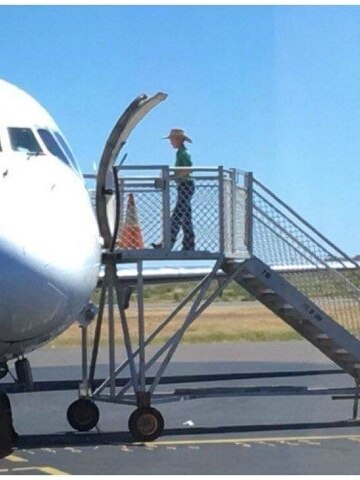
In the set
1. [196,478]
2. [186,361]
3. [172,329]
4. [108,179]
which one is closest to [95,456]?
[196,478]

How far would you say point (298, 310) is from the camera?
17.4 m

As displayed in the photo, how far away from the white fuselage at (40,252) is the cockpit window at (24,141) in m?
0.30

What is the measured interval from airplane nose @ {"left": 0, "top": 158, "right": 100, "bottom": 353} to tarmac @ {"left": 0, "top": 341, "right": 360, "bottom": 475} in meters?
2.16

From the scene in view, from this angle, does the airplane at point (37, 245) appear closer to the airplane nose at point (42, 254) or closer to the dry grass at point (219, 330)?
the airplane nose at point (42, 254)

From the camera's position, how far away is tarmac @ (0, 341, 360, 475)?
13.0 metres

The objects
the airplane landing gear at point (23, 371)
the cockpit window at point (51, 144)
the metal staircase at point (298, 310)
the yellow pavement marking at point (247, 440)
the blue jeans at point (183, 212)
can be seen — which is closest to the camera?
the airplane landing gear at point (23, 371)

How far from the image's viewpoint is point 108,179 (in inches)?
618

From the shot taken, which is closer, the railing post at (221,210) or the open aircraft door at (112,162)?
the open aircraft door at (112,162)

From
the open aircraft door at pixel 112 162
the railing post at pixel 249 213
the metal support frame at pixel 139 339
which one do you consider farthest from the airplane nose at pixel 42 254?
the railing post at pixel 249 213

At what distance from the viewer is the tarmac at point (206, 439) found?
13.0 m

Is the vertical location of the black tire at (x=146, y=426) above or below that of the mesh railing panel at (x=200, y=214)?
below

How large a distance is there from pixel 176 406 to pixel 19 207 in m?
11.4

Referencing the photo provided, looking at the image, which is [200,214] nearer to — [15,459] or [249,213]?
[249,213]

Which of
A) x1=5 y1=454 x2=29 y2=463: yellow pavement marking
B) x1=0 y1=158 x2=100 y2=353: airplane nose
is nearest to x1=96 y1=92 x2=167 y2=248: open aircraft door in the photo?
x1=0 y1=158 x2=100 y2=353: airplane nose
